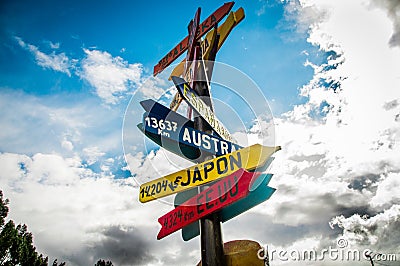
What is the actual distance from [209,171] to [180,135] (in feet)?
1.90

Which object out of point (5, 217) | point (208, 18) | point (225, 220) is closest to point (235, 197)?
point (225, 220)

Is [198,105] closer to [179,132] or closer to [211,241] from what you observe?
[179,132]

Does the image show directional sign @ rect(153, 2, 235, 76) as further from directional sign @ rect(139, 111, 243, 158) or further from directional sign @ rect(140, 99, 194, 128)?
directional sign @ rect(139, 111, 243, 158)

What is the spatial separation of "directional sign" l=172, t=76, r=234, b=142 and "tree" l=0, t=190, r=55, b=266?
14.4 m

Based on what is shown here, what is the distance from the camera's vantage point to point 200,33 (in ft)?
16.0

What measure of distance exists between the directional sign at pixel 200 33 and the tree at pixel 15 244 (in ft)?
41.9

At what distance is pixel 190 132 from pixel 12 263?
15.5m

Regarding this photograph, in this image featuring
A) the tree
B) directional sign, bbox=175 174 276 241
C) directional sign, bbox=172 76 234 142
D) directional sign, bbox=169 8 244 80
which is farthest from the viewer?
the tree

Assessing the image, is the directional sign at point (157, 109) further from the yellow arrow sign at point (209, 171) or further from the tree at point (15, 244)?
the tree at point (15, 244)

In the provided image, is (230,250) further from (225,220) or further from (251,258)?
(225,220)

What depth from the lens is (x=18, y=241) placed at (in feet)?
45.0

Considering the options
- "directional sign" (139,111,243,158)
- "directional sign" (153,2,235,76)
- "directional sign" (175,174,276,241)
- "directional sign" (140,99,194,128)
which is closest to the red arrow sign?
"directional sign" (175,174,276,241)

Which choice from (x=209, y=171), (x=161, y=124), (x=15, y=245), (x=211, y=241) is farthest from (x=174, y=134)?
(x=15, y=245)

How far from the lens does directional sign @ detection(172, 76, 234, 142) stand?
2.94 meters
